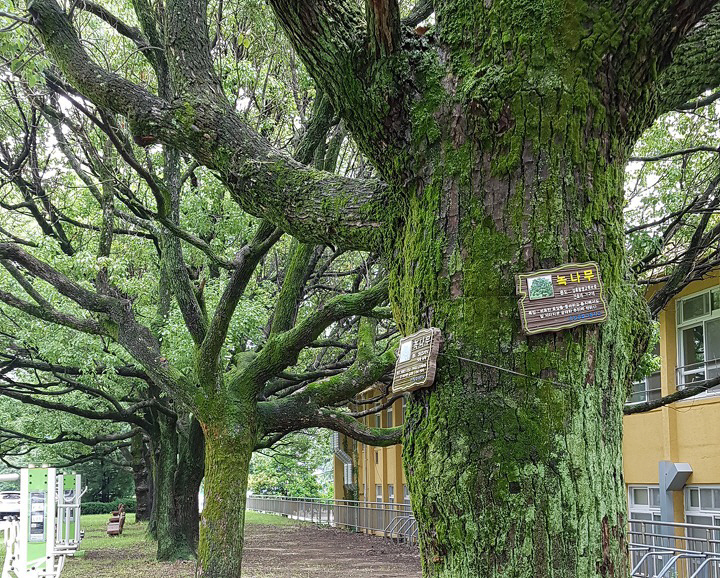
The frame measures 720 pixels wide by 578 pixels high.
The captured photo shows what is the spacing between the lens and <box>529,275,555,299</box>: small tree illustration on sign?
3.07 metres

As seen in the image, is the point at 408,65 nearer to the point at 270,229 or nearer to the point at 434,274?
the point at 434,274

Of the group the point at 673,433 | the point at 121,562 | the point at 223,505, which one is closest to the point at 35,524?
the point at 223,505

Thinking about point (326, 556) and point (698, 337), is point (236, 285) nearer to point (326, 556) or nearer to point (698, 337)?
point (698, 337)

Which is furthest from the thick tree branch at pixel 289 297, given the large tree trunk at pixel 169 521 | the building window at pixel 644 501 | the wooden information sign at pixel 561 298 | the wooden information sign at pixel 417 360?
the building window at pixel 644 501

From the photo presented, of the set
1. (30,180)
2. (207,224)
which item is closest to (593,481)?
(207,224)

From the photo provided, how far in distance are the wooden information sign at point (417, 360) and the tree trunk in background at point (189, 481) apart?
15126 millimetres

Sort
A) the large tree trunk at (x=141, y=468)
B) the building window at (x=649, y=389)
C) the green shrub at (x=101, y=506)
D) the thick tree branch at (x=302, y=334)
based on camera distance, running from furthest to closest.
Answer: the green shrub at (x=101, y=506) → the large tree trunk at (x=141, y=468) → the building window at (x=649, y=389) → the thick tree branch at (x=302, y=334)

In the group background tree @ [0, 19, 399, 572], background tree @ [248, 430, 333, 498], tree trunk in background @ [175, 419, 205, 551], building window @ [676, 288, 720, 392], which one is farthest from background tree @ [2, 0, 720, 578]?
background tree @ [248, 430, 333, 498]

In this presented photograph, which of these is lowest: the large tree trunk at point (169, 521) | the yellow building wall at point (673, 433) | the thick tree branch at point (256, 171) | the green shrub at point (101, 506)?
the green shrub at point (101, 506)

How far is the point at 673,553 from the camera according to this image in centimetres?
1048

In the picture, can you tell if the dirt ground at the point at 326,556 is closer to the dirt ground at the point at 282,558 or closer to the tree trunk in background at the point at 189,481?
the dirt ground at the point at 282,558

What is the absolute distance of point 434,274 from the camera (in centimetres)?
330

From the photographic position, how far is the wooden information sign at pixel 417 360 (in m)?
3.16

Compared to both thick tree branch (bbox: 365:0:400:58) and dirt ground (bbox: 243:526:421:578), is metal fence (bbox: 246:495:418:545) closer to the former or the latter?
dirt ground (bbox: 243:526:421:578)
